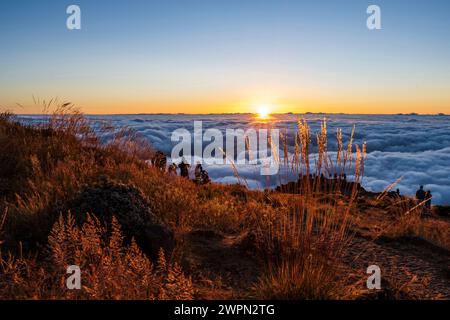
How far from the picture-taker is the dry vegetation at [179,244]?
2654mm

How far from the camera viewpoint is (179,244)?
3.97 meters

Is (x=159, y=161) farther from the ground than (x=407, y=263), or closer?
farther from the ground

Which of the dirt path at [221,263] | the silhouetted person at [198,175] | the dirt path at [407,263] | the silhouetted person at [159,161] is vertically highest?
the silhouetted person at [159,161]

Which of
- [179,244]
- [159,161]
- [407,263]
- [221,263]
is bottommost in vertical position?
[407,263]

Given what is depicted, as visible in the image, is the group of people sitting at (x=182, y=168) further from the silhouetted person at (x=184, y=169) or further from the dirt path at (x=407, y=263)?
the dirt path at (x=407, y=263)

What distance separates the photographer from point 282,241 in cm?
377

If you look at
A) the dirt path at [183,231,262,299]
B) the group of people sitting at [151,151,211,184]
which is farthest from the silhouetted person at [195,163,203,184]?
the dirt path at [183,231,262,299]

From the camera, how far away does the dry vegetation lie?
2.65 meters

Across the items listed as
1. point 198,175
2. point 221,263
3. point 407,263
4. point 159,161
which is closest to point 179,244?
point 221,263

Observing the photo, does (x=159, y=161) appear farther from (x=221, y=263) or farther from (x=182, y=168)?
(x=221, y=263)

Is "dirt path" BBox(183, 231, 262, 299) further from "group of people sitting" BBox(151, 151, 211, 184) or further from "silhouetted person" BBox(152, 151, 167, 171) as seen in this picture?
"silhouetted person" BBox(152, 151, 167, 171)

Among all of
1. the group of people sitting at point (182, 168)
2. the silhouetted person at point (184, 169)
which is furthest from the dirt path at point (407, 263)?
the silhouetted person at point (184, 169)
